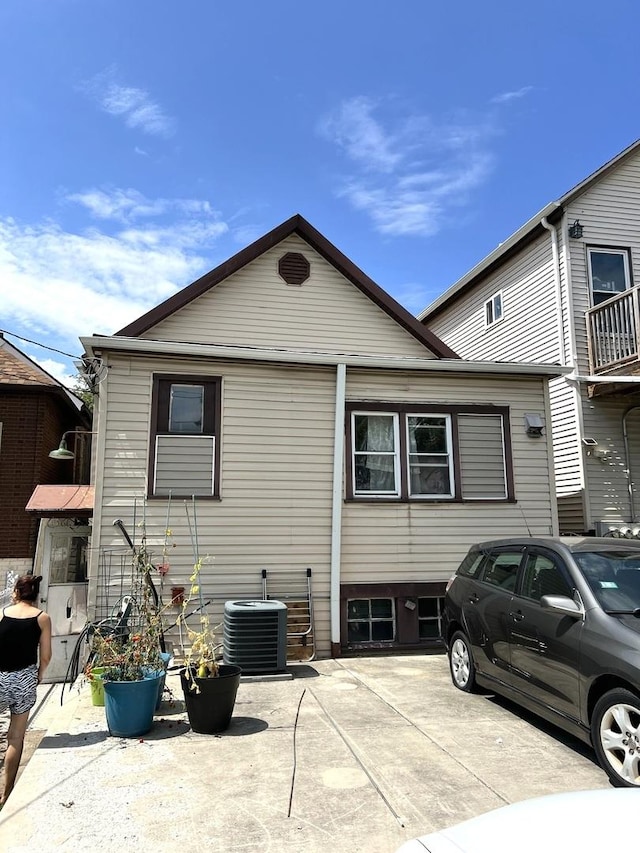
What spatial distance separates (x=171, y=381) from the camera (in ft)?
28.5

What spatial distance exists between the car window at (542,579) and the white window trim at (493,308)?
32.4 ft

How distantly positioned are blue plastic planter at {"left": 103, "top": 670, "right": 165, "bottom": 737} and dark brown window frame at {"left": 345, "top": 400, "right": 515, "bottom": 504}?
169 inches

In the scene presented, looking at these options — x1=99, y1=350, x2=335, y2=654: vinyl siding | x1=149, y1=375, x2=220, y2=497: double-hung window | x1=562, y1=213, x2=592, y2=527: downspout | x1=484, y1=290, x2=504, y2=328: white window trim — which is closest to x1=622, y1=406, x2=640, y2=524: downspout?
x1=562, y1=213, x2=592, y2=527: downspout

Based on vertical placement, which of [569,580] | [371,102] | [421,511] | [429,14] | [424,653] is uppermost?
[429,14]

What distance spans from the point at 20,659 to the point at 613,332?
1100 centimetres

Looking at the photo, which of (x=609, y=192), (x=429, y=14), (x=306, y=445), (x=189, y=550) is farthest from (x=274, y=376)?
(x=609, y=192)

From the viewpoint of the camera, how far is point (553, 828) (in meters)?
1.97

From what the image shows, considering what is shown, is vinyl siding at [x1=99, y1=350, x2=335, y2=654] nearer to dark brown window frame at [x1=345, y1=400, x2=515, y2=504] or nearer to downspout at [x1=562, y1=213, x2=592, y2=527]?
dark brown window frame at [x1=345, y1=400, x2=515, y2=504]

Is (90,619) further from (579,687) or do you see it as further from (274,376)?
(579,687)

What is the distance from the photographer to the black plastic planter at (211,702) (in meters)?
5.30

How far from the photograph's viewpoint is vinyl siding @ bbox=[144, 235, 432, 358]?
10.0m

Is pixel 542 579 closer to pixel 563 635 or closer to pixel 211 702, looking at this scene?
pixel 563 635

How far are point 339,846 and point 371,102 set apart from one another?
32.6 feet

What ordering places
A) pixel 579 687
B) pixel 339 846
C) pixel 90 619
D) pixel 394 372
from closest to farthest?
pixel 339 846, pixel 579 687, pixel 90 619, pixel 394 372
